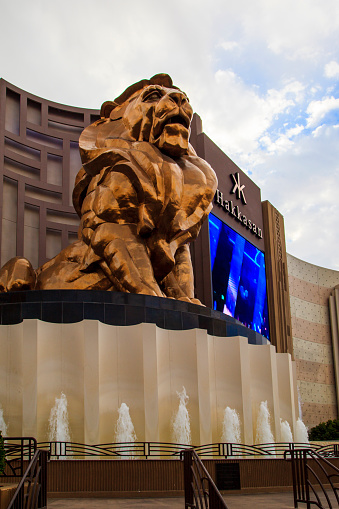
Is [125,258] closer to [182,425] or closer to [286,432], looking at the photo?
[182,425]

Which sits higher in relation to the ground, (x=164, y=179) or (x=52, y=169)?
(x=52, y=169)

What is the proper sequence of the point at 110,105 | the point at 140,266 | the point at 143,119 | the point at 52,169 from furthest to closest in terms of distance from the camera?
the point at 52,169
the point at 110,105
the point at 143,119
the point at 140,266

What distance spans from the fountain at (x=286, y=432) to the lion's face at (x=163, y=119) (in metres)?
6.26

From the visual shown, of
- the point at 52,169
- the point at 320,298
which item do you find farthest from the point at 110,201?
the point at 320,298

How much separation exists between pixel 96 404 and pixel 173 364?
1.68m

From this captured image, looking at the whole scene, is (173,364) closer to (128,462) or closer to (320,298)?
(128,462)

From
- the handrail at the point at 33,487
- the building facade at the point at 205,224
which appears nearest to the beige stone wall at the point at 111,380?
the handrail at the point at 33,487

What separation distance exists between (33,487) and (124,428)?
5004 millimetres

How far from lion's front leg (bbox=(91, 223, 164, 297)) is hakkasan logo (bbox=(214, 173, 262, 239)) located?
15.9m

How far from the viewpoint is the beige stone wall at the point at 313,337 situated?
3588 centimetres

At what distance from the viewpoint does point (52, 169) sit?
77.0ft

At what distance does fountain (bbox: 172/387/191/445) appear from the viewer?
434 inches

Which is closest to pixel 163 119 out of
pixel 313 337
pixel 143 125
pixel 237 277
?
pixel 143 125

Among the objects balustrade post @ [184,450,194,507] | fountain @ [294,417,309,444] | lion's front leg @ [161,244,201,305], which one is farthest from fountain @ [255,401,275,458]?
balustrade post @ [184,450,194,507]
